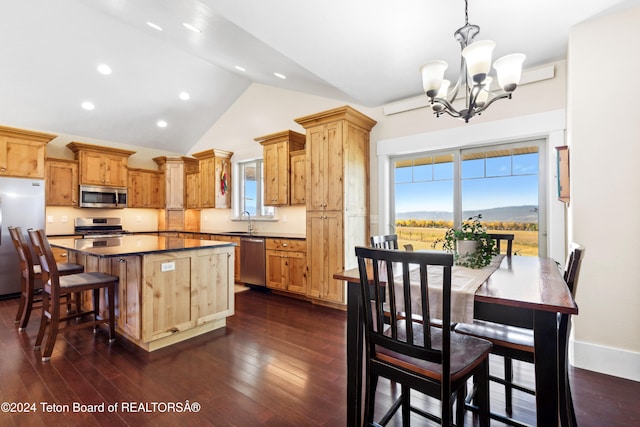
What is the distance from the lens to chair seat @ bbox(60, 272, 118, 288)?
2682 mm

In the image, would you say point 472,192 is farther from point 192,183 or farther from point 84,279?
point 192,183

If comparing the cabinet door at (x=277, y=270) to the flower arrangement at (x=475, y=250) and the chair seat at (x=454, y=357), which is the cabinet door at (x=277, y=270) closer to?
the flower arrangement at (x=475, y=250)

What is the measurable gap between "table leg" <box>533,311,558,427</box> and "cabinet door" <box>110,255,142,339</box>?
2.80 meters

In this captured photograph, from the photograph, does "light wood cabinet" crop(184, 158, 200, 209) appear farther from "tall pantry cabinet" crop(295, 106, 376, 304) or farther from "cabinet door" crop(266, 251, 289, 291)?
"tall pantry cabinet" crop(295, 106, 376, 304)

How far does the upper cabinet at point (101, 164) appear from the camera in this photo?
18.4 ft

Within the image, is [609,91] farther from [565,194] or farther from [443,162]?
[443,162]

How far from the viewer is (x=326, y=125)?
4.07 meters

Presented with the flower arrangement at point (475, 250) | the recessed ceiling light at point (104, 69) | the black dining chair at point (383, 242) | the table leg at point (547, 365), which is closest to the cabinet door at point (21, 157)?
the recessed ceiling light at point (104, 69)

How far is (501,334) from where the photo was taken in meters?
1.65

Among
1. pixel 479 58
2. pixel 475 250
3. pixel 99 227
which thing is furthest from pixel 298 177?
pixel 99 227

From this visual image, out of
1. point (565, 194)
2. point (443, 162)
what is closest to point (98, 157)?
point (443, 162)

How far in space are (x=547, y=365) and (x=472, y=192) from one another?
2655 millimetres

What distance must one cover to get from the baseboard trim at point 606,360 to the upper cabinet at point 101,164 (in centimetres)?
722

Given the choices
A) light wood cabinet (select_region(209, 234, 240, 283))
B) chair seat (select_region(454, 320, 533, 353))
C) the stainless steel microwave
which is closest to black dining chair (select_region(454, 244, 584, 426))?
chair seat (select_region(454, 320, 533, 353))
